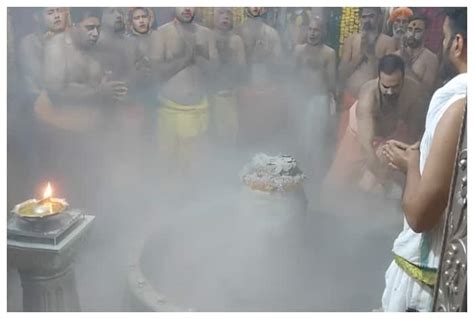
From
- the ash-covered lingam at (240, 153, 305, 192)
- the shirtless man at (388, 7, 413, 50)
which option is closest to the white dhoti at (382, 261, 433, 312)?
the ash-covered lingam at (240, 153, 305, 192)

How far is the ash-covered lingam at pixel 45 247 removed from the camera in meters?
1.84

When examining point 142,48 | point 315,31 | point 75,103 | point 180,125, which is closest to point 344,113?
point 315,31

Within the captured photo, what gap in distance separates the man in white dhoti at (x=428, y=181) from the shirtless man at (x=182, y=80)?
0.57 metres

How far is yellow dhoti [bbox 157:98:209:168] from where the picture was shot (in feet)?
6.08

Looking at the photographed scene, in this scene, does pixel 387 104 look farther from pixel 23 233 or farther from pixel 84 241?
pixel 23 233

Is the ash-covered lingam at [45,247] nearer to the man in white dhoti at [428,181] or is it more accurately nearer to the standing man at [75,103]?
the standing man at [75,103]

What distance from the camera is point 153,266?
1.90 metres

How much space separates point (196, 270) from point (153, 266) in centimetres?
13

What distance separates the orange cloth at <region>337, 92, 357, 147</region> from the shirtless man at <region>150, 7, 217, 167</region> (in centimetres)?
39

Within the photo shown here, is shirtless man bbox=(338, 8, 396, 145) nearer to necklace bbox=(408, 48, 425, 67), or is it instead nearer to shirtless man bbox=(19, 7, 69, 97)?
necklace bbox=(408, 48, 425, 67)
